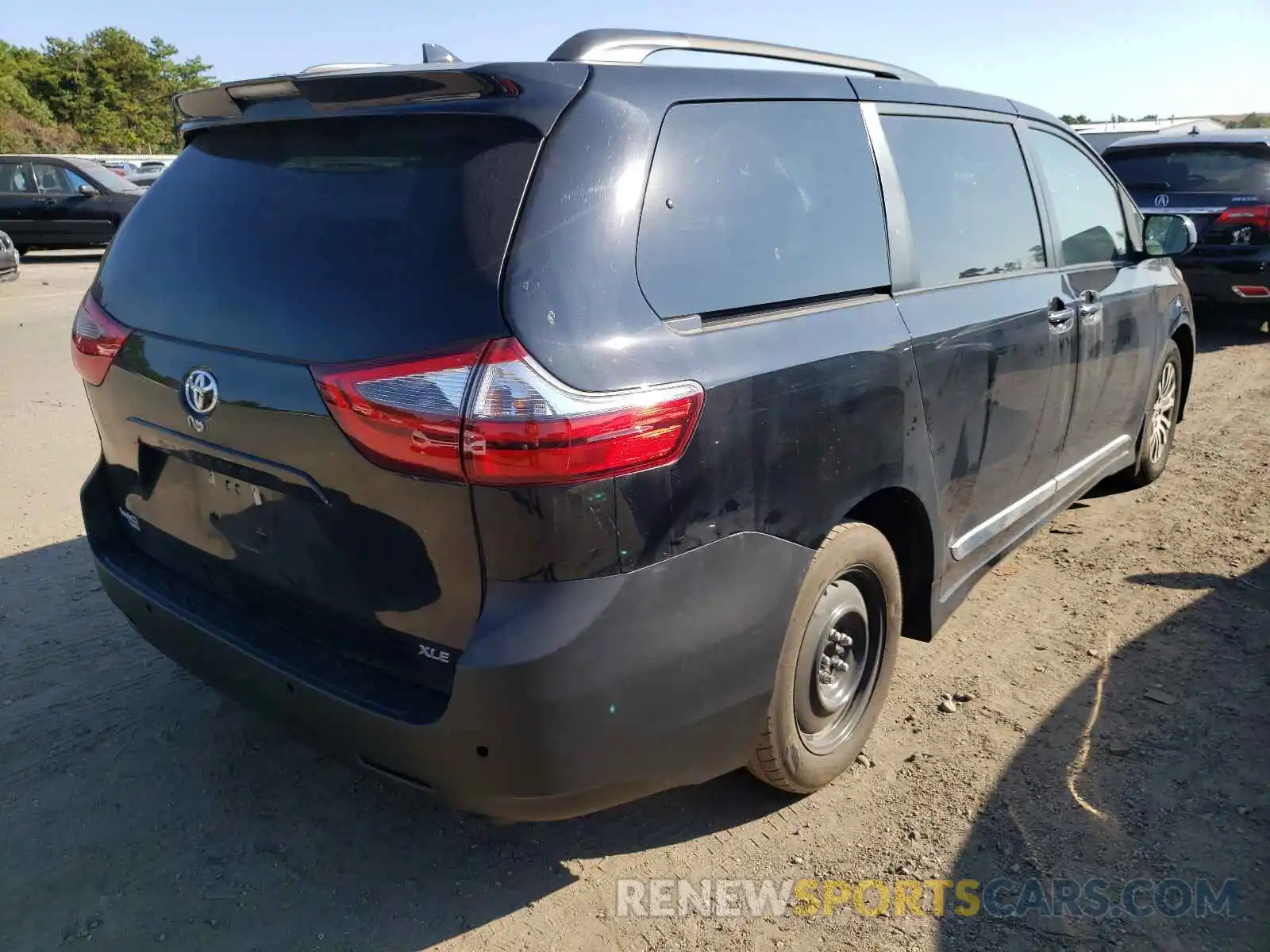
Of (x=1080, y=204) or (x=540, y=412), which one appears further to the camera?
(x=1080, y=204)

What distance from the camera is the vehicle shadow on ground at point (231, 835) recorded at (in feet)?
7.77

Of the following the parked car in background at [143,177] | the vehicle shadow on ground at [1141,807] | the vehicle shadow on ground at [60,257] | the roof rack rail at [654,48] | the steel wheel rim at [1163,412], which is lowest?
the vehicle shadow on ground at [60,257]

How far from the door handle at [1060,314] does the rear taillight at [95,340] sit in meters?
2.97

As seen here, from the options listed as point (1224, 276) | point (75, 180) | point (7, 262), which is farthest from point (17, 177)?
point (1224, 276)

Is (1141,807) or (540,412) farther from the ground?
(540,412)

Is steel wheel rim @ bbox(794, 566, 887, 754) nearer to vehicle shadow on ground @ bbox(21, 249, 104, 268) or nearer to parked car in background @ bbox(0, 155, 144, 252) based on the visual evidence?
parked car in background @ bbox(0, 155, 144, 252)

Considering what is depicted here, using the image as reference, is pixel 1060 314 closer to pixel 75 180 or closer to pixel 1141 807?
pixel 1141 807

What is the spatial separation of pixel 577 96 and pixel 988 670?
2.51 meters

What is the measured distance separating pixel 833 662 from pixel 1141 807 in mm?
944

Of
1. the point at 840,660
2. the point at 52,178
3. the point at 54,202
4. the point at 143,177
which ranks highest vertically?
the point at 52,178

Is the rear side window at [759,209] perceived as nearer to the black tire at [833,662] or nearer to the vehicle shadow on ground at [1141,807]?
the black tire at [833,662]

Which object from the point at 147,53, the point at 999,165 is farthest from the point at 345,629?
the point at 147,53

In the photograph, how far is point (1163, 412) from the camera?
5.32 metres

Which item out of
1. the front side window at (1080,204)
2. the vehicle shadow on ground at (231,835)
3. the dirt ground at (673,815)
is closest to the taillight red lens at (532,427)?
the vehicle shadow on ground at (231,835)
